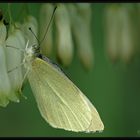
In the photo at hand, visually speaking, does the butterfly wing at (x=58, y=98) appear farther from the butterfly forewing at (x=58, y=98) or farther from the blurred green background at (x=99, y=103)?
the blurred green background at (x=99, y=103)

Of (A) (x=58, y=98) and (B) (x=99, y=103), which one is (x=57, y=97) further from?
(B) (x=99, y=103)

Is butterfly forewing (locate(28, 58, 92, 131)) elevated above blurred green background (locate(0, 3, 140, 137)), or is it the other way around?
butterfly forewing (locate(28, 58, 92, 131))

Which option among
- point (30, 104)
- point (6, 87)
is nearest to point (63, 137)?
point (30, 104)

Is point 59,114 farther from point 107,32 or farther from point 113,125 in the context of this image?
point 113,125

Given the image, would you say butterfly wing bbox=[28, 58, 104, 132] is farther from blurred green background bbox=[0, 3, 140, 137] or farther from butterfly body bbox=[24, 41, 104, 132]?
blurred green background bbox=[0, 3, 140, 137]

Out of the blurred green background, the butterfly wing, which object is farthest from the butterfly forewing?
the blurred green background
